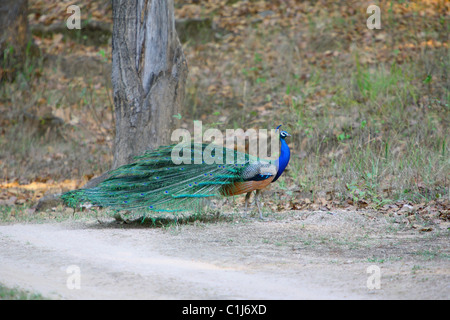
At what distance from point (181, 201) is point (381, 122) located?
20.3ft

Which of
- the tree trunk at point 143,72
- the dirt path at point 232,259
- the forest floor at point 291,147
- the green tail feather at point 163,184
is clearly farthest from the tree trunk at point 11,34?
the green tail feather at point 163,184

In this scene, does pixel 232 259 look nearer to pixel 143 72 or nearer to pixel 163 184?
pixel 163 184

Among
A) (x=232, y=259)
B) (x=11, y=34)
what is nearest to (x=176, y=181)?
(x=232, y=259)

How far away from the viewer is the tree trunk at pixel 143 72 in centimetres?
849

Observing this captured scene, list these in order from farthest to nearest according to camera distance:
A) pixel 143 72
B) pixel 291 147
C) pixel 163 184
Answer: pixel 291 147, pixel 143 72, pixel 163 184

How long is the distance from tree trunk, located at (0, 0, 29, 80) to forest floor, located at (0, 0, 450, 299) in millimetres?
A: 312

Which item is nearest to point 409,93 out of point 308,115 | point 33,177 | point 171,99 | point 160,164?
point 308,115

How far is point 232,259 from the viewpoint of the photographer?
18.1ft

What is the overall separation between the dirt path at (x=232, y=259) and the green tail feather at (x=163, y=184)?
359 millimetres

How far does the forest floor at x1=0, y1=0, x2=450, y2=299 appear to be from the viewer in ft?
16.6

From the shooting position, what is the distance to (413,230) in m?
6.88

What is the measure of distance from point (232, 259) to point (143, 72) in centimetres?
400

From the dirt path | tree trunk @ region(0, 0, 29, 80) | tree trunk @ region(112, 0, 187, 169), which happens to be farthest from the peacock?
tree trunk @ region(0, 0, 29, 80)

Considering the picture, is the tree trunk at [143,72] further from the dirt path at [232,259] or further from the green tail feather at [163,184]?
the dirt path at [232,259]
